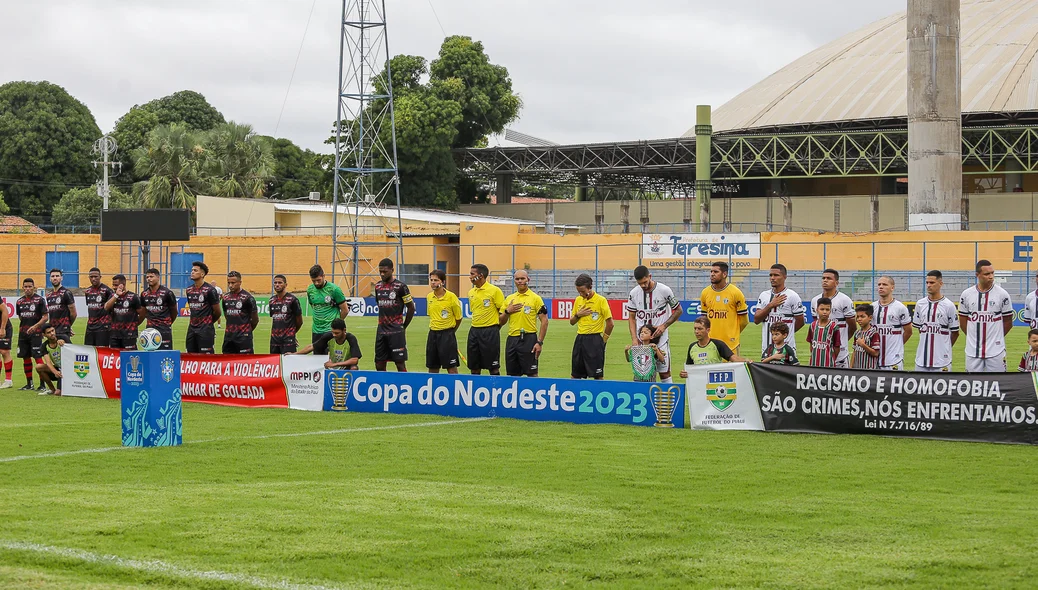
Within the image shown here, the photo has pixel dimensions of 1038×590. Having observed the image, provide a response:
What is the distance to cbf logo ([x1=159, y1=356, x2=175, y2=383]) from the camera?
11914mm

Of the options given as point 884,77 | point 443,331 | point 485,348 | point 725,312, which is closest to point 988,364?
point 725,312

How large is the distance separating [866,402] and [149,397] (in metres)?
7.65

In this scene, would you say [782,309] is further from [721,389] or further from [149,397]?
[149,397]

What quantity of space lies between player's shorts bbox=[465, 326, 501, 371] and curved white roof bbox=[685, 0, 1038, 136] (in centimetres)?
4631

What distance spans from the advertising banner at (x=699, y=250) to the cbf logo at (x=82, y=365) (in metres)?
32.0

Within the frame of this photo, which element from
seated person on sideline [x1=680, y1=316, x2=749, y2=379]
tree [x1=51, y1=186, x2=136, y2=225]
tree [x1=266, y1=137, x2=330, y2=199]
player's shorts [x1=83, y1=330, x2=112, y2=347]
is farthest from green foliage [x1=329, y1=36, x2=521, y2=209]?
seated person on sideline [x1=680, y1=316, x2=749, y2=379]

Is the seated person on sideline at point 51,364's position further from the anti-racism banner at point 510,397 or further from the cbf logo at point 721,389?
the cbf logo at point 721,389

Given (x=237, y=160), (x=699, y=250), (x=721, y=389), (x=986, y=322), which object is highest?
(x=237, y=160)

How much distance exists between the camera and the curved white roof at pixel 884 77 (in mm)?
58219

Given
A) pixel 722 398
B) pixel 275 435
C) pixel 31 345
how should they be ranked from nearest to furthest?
1. pixel 275 435
2. pixel 722 398
3. pixel 31 345

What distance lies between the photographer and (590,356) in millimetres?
15320

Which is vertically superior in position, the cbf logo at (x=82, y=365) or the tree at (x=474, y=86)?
the tree at (x=474, y=86)

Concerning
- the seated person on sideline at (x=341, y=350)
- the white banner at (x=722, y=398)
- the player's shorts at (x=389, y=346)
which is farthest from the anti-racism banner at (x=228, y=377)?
the white banner at (x=722, y=398)

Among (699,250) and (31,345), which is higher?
(699,250)
